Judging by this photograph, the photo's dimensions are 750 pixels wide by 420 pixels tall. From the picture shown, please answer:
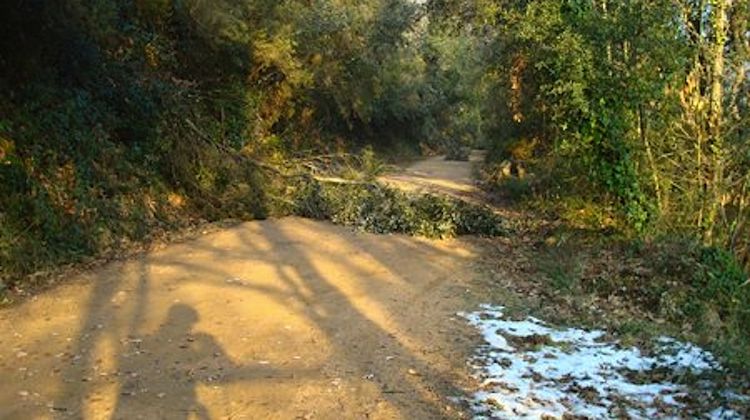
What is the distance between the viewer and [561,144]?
13.0 metres

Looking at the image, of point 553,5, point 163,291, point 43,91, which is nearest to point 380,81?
point 553,5

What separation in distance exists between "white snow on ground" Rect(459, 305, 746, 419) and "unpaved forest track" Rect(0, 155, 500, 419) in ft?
1.02

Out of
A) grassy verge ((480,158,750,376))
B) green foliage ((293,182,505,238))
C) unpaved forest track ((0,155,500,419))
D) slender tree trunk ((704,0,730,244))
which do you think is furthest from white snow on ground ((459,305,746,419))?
green foliage ((293,182,505,238))

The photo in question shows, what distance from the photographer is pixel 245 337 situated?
25.1 ft

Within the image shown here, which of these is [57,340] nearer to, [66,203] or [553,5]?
[66,203]

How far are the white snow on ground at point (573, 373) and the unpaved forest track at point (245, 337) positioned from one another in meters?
0.31

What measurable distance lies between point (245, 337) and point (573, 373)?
10.8ft

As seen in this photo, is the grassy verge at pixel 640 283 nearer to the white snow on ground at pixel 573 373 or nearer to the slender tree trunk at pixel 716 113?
the white snow on ground at pixel 573 373

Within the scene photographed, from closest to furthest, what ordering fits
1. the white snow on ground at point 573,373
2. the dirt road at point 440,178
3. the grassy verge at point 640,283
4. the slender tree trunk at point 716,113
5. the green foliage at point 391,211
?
the white snow on ground at point 573,373 → the grassy verge at point 640,283 → the slender tree trunk at point 716,113 → the green foliage at point 391,211 → the dirt road at point 440,178

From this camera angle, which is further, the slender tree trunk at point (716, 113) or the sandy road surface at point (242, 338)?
the slender tree trunk at point (716, 113)

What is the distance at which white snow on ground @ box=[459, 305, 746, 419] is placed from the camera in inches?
233

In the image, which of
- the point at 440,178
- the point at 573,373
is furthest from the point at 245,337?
the point at 440,178

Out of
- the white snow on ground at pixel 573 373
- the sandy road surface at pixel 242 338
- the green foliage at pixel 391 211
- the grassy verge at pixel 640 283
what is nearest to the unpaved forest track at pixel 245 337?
the sandy road surface at pixel 242 338

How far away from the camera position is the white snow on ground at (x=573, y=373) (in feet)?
19.4
